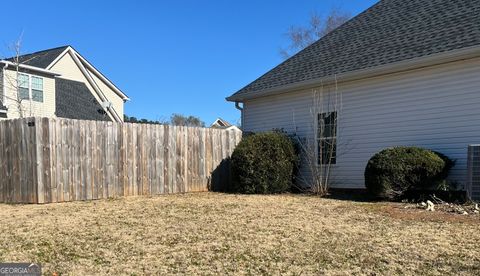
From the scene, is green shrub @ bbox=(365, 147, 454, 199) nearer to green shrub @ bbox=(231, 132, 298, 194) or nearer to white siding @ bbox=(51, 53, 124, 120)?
green shrub @ bbox=(231, 132, 298, 194)

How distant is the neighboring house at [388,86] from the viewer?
31.9 feet

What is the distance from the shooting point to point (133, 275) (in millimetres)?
4250

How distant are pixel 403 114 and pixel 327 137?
2.43m

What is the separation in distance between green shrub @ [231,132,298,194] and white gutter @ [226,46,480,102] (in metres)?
2.00

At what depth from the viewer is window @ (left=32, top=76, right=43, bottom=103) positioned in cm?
2160

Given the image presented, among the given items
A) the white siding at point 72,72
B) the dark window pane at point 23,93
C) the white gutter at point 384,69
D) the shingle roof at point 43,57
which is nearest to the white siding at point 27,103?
the dark window pane at point 23,93

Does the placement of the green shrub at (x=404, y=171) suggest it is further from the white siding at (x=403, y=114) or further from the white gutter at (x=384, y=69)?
the white gutter at (x=384, y=69)

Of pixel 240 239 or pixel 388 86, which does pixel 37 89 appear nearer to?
pixel 388 86

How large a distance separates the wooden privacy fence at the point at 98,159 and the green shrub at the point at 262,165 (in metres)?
1.15

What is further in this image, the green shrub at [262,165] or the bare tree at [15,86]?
the bare tree at [15,86]

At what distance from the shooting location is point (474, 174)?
8258 millimetres

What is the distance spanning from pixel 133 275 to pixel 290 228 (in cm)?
275

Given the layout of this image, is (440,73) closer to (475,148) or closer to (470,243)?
(475,148)

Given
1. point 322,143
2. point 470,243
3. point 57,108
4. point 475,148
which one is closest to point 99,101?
point 57,108
